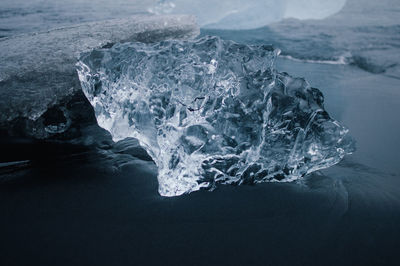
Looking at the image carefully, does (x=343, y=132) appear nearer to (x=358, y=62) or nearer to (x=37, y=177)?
(x=37, y=177)

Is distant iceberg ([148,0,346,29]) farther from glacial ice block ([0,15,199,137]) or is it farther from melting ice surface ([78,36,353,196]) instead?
melting ice surface ([78,36,353,196])

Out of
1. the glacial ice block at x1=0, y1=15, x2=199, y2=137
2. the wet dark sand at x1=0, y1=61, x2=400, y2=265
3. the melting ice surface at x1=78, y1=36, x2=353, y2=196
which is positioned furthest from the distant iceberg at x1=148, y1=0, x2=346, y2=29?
the wet dark sand at x1=0, y1=61, x2=400, y2=265

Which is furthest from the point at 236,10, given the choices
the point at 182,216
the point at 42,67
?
the point at 182,216

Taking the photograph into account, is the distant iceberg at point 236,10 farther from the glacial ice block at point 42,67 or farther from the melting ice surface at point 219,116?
the melting ice surface at point 219,116

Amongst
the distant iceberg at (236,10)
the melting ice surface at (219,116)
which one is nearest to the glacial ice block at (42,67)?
the melting ice surface at (219,116)

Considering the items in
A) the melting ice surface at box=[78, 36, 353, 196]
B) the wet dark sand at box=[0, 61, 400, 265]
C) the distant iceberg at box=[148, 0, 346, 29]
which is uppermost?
the distant iceberg at box=[148, 0, 346, 29]

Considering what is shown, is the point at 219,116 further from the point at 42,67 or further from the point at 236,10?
the point at 236,10
